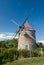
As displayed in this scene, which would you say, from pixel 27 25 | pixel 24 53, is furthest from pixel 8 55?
pixel 27 25

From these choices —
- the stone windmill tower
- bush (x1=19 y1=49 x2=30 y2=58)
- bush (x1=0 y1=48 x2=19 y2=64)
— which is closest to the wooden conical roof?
the stone windmill tower

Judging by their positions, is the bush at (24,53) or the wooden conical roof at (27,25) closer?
the bush at (24,53)

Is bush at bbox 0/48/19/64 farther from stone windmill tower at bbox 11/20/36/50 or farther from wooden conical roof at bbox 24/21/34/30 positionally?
wooden conical roof at bbox 24/21/34/30

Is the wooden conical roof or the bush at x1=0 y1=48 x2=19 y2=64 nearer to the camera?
the bush at x1=0 y1=48 x2=19 y2=64

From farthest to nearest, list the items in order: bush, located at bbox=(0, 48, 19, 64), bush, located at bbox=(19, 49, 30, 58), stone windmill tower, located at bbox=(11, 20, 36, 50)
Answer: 1. stone windmill tower, located at bbox=(11, 20, 36, 50)
2. bush, located at bbox=(19, 49, 30, 58)
3. bush, located at bbox=(0, 48, 19, 64)

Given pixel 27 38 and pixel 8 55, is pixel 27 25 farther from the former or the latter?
pixel 8 55

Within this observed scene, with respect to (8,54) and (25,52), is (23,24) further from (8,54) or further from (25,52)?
(8,54)

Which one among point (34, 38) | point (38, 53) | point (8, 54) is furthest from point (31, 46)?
point (8, 54)

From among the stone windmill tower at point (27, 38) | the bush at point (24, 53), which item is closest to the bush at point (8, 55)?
the bush at point (24, 53)

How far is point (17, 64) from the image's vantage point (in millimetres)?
22156

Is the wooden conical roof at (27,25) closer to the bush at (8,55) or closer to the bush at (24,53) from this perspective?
the bush at (24,53)

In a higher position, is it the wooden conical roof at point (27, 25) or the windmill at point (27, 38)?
the wooden conical roof at point (27, 25)

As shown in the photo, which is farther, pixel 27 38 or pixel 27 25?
pixel 27 25

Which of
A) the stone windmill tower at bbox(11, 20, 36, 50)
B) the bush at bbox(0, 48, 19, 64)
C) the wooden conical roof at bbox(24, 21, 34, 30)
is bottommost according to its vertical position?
the bush at bbox(0, 48, 19, 64)
